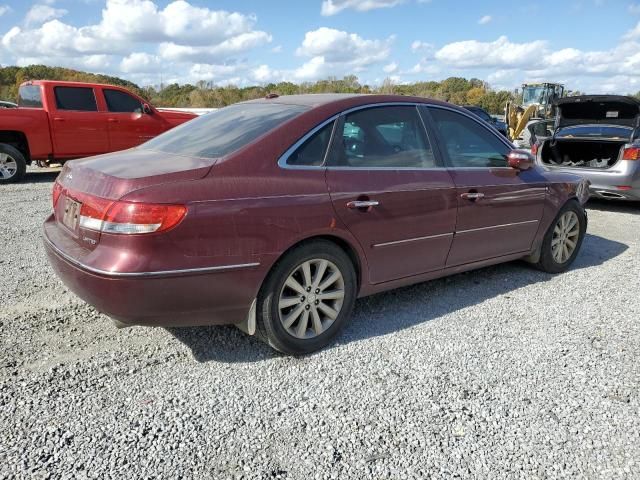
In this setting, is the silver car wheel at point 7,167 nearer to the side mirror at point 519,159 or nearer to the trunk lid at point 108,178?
the trunk lid at point 108,178

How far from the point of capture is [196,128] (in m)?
3.71

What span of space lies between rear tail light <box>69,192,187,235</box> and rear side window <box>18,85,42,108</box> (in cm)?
876

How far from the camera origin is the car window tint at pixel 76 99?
9938mm

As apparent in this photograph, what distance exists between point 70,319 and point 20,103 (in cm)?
894

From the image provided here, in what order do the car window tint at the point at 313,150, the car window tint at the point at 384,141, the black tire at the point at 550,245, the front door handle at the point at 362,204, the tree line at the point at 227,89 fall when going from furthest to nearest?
the tree line at the point at 227,89, the black tire at the point at 550,245, the car window tint at the point at 384,141, the front door handle at the point at 362,204, the car window tint at the point at 313,150

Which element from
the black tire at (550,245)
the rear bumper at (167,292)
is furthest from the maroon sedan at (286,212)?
the black tire at (550,245)

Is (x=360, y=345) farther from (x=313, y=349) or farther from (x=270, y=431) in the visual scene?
(x=270, y=431)

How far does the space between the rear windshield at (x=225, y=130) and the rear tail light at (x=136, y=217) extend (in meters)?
0.57

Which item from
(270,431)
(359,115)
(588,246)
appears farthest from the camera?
(588,246)

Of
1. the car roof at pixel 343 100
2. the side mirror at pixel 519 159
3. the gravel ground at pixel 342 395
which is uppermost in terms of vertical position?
the car roof at pixel 343 100

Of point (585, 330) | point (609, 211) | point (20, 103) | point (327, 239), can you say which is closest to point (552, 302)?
point (585, 330)

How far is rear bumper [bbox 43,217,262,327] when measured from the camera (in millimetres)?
2602

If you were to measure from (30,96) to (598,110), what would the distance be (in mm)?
10534

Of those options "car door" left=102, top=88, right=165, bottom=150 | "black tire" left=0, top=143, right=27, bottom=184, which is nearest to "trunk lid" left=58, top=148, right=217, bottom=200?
"black tire" left=0, top=143, right=27, bottom=184
